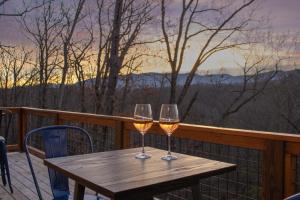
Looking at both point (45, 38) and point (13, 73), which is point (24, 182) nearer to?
point (45, 38)

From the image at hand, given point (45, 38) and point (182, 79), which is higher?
point (45, 38)

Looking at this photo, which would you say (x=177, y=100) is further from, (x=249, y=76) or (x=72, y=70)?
(x=72, y=70)

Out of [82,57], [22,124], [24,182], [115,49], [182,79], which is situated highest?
[82,57]

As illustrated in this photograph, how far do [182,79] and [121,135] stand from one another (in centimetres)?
941

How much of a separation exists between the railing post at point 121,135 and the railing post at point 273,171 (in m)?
1.93

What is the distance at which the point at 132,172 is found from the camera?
1772mm

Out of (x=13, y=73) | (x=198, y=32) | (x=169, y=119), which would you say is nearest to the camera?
(x=169, y=119)

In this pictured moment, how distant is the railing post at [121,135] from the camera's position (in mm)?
4223

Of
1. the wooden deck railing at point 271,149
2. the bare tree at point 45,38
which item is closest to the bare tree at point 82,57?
the bare tree at point 45,38

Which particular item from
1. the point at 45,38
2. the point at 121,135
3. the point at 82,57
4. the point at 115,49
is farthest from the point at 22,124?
the point at 45,38

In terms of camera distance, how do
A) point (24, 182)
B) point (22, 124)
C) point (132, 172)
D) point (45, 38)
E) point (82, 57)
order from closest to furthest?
point (132, 172) → point (24, 182) → point (22, 124) → point (82, 57) → point (45, 38)

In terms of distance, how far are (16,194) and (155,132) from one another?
183 cm

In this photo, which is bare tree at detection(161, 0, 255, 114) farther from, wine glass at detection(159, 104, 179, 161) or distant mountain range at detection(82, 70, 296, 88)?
wine glass at detection(159, 104, 179, 161)

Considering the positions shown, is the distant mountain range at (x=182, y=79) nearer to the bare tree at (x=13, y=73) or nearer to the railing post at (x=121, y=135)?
the bare tree at (x=13, y=73)
